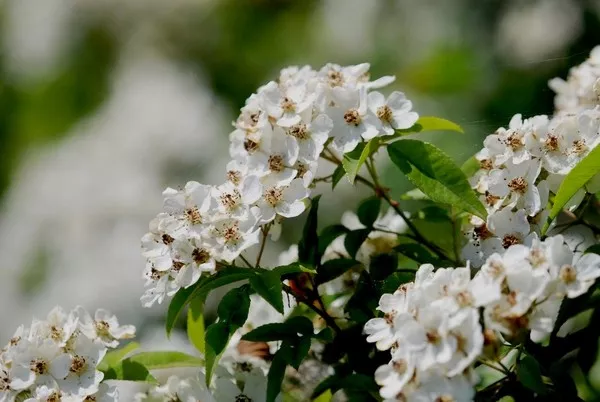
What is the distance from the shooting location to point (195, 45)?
4.34 metres

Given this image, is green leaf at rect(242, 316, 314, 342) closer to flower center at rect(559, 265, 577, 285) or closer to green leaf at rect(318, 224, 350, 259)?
green leaf at rect(318, 224, 350, 259)

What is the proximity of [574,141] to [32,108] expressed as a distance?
3523 mm

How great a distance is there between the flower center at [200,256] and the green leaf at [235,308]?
0.06 metres

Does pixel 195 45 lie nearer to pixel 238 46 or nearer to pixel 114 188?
pixel 238 46

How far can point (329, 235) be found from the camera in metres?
1.48

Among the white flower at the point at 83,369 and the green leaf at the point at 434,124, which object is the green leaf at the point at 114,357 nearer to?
the white flower at the point at 83,369

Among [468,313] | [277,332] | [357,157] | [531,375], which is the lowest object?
[531,375]

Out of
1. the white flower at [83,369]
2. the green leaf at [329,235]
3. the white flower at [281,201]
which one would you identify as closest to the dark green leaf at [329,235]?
the green leaf at [329,235]

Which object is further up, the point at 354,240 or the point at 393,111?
the point at 393,111

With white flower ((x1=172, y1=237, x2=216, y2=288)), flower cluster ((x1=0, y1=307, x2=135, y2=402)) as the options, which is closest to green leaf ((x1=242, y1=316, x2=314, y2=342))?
white flower ((x1=172, y1=237, x2=216, y2=288))

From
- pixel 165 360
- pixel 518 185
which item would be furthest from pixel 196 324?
pixel 518 185

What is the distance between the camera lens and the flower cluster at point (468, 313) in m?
1.07

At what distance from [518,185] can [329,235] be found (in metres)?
0.31

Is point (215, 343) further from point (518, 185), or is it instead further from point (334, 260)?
point (518, 185)
